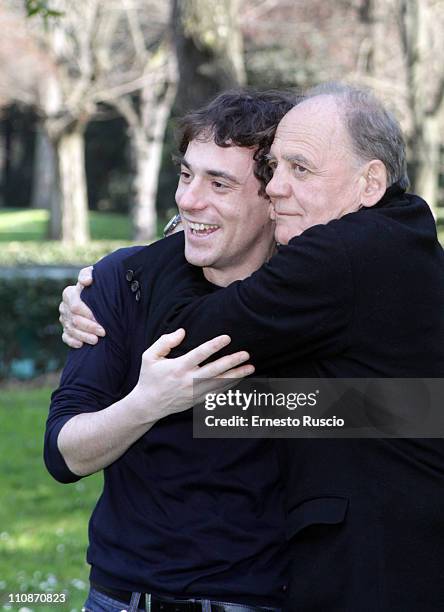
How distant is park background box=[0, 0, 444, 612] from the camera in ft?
24.1

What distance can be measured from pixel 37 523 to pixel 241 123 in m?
4.95

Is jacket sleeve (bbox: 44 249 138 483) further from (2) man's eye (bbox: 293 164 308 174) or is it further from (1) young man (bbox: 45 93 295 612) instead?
(2) man's eye (bbox: 293 164 308 174)

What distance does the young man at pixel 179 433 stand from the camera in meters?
2.58

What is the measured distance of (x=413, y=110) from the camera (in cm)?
1603

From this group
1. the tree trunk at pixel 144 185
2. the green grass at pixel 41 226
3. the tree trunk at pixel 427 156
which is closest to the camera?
the tree trunk at pixel 427 156

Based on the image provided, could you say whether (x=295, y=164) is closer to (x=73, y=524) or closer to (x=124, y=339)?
(x=124, y=339)

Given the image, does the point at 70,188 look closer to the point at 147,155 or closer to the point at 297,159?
the point at 147,155

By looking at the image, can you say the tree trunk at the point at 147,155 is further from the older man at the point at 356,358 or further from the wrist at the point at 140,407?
the older man at the point at 356,358

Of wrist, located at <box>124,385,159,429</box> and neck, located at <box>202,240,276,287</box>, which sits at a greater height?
neck, located at <box>202,240,276,287</box>

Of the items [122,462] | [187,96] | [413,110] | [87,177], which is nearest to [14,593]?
[122,462]

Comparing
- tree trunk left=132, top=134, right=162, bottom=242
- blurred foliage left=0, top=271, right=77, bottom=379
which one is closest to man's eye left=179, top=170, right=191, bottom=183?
blurred foliage left=0, top=271, right=77, bottom=379

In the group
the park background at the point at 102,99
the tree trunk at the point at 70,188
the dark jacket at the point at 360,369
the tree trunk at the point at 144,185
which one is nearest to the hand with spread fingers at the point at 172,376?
the dark jacket at the point at 360,369

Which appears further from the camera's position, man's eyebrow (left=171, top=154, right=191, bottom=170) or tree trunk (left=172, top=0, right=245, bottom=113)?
tree trunk (left=172, top=0, right=245, bottom=113)

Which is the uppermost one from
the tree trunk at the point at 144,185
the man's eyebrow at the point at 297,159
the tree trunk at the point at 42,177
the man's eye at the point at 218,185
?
the man's eyebrow at the point at 297,159
